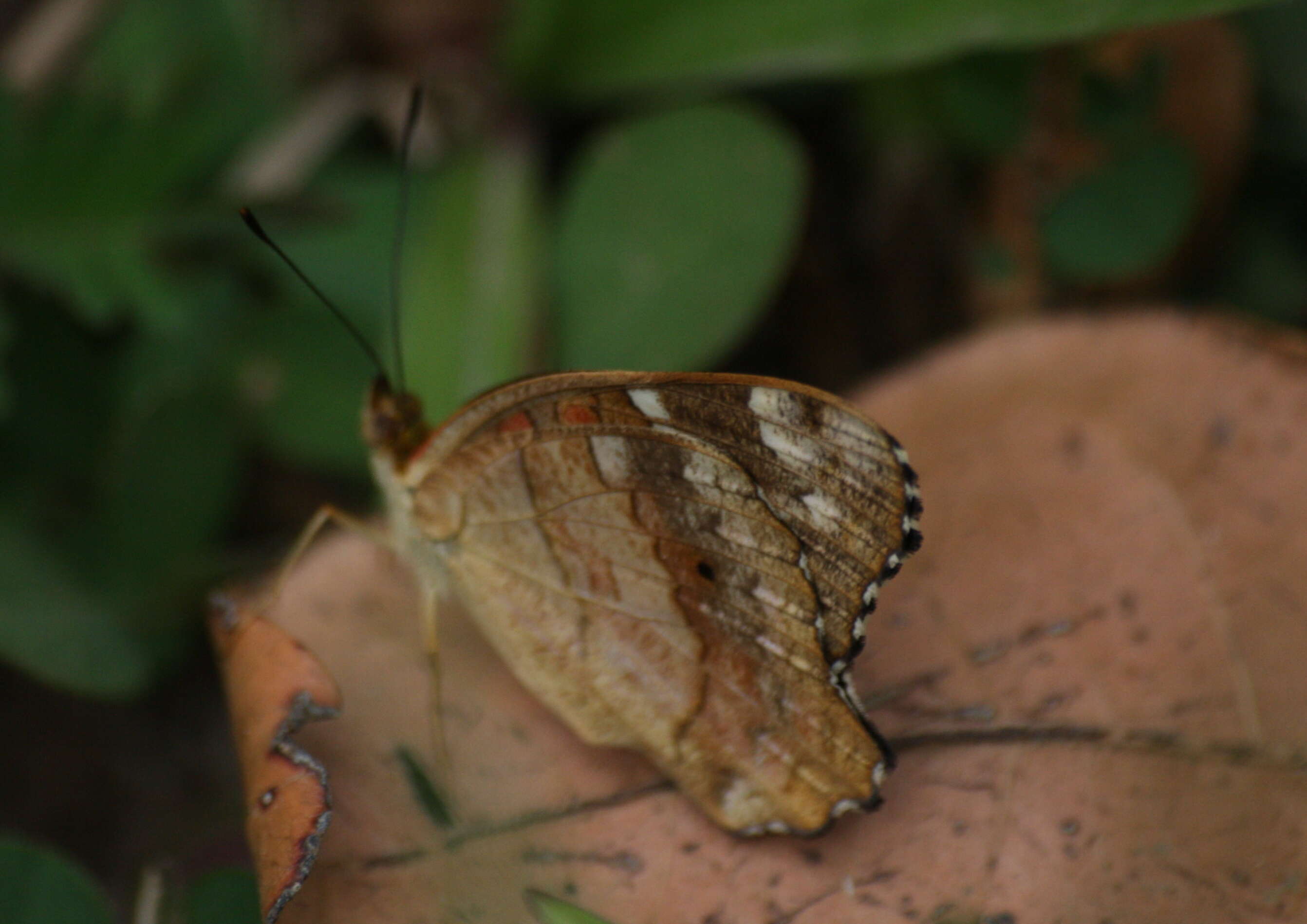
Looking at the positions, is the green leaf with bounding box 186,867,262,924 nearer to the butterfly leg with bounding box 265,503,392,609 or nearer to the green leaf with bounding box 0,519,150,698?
the butterfly leg with bounding box 265,503,392,609

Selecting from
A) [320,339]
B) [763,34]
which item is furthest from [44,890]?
[763,34]

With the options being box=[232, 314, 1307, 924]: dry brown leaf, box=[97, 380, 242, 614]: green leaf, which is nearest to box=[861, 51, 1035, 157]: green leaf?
box=[232, 314, 1307, 924]: dry brown leaf

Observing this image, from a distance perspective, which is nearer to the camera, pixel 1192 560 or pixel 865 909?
pixel 865 909

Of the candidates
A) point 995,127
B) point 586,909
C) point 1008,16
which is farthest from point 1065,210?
point 586,909

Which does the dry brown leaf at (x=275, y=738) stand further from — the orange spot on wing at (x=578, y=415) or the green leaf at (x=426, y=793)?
the orange spot on wing at (x=578, y=415)

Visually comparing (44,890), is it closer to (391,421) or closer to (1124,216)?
(391,421)

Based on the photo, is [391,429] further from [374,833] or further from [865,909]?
[865,909]

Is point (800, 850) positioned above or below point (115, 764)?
below
